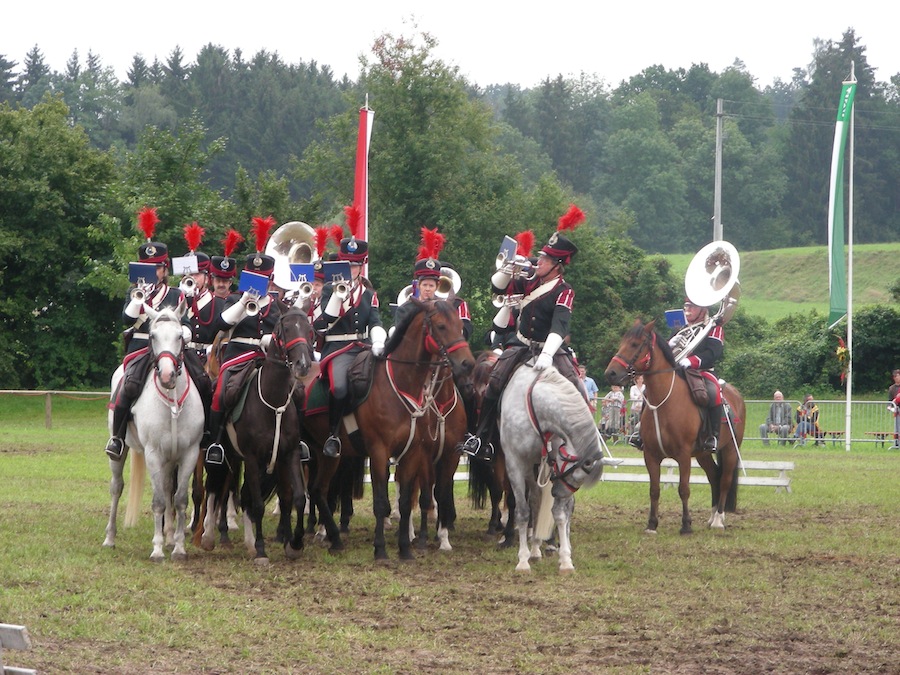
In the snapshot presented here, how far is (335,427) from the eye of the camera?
12.5 metres

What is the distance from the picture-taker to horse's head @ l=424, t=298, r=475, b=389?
432 inches

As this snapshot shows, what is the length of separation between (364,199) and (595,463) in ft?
35.6

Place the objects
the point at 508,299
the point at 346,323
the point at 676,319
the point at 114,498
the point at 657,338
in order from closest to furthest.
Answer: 1. the point at 508,299
2. the point at 114,498
3. the point at 346,323
4. the point at 657,338
5. the point at 676,319

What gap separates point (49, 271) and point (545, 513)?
3614 centimetres

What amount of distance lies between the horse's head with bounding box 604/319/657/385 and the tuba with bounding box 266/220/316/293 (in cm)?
385

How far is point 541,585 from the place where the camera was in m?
10.7

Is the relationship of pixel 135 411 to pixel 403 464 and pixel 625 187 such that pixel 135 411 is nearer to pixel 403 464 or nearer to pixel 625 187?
pixel 403 464

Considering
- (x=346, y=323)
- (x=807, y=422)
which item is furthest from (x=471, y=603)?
(x=807, y=422)

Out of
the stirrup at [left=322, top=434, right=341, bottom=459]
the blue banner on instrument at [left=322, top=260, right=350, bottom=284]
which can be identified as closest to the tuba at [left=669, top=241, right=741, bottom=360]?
the blue banner on instrument at [left=322, top=260, right=350, bottom=284]

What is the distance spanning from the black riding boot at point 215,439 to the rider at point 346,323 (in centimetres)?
102

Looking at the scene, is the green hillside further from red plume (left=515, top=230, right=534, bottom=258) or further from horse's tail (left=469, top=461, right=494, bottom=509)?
red plume (left=515, top=230, right=534, bottom=258)

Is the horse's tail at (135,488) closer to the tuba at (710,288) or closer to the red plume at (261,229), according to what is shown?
the red plume at (261,229)

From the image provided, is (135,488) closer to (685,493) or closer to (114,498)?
(114,498)

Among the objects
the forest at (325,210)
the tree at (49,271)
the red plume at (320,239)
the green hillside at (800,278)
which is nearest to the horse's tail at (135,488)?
the red plume at (320,239)
